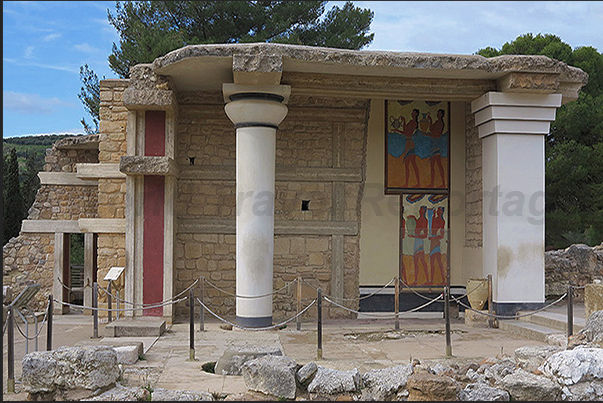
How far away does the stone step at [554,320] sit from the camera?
864cm

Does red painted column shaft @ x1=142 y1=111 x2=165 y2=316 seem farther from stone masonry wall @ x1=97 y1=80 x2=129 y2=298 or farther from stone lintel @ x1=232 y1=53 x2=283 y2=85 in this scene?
stone lintel @ x1=232 y1=53 x2=283 y2=85

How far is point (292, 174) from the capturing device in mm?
11234

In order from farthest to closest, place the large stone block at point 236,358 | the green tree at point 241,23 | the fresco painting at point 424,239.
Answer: the green tree at point 241,23 → the fresco painting at point 424,239 → the large stone block at point 236,358

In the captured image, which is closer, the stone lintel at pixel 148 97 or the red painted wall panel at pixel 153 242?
the stone lintel at pixel 148 97

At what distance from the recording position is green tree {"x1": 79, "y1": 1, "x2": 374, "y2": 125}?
17.1 meters

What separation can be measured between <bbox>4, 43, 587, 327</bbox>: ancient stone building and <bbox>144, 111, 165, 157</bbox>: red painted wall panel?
0.02 meters

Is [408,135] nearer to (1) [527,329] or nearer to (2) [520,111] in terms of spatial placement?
(2) [520,111]

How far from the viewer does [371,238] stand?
11.5 meters

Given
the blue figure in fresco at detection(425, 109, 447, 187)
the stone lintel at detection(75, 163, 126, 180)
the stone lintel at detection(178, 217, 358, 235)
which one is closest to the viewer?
the stone lintel at detection(75, 163, 126, 180)

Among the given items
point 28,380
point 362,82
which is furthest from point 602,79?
point 28,380

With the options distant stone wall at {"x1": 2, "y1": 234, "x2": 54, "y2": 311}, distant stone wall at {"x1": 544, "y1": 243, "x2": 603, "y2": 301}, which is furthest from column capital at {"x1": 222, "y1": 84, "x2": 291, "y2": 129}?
distant stone wall at {"x1": 544, "y1": 243, "x2": 603, "y2": 301}

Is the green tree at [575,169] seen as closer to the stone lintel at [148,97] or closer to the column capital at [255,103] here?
the column capital at [255,103]

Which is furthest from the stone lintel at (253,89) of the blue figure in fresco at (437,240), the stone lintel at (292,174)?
the blue figure in fresco at (437,240)

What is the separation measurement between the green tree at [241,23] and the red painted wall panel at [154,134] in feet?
22.8
